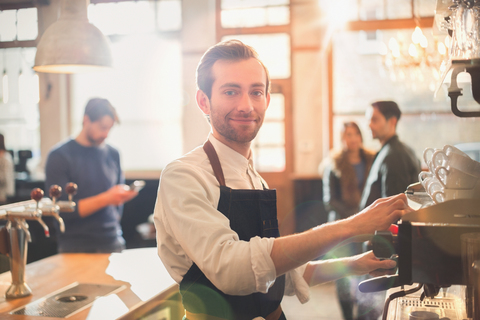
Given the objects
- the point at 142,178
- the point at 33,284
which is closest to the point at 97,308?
the point at 33,284

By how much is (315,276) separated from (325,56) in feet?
16.0

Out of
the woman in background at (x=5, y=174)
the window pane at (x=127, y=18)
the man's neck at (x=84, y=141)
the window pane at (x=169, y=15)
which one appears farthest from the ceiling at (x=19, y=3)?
the man's neck at (x=84, y=141)

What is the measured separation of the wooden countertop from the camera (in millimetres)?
1765

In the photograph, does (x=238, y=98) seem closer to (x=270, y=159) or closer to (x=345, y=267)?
(x=345, y=267)

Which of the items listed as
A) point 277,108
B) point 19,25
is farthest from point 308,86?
point 19,25

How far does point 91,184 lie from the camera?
2875 mm

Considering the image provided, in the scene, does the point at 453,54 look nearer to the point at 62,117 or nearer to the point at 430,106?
the point at 430,106

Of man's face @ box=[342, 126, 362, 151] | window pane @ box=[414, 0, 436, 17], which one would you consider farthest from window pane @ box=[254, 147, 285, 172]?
window pane @ box=[414, 0, 436, 17]

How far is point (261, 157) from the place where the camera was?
6172mm

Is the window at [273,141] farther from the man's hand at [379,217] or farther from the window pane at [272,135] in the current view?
the man's hand at [379,217]

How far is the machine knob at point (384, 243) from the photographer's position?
90 centimetres

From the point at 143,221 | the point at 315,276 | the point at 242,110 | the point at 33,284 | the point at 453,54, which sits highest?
the point at 453,54

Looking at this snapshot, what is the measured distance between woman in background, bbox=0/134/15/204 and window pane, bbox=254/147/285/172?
3.14m

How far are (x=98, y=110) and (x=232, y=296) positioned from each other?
1.99 metres
